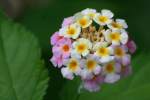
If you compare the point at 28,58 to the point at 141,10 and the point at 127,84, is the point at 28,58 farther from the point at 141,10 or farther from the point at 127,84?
the point at 141,10

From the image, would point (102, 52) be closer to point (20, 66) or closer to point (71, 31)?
point (71, 31)

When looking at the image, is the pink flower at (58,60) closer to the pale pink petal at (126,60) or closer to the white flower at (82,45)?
the white flower at (82,45)

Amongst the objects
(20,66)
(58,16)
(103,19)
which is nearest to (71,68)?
(103,19)

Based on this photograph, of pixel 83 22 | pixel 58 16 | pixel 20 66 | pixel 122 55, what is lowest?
pixel 58 16

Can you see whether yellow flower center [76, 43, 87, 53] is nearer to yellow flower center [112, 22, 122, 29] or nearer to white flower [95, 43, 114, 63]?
white flower [95, 43, 114, 63]

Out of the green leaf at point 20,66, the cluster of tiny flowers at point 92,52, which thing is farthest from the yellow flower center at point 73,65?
the green leaf at point 20,66

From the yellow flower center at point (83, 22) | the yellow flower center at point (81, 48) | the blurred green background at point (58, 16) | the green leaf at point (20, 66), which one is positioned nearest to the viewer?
the yellow flower center at point (81, 48)

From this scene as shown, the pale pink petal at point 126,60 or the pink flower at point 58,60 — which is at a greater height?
the pink flower at point 58,60
